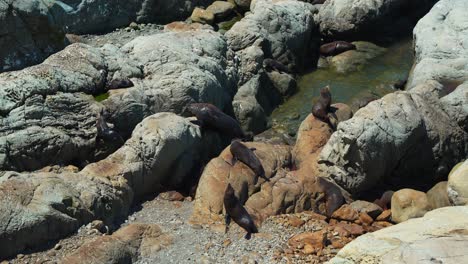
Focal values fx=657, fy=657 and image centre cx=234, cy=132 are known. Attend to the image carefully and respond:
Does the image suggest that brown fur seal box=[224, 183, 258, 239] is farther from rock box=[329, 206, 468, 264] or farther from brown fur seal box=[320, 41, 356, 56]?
brown fur seal box=[320, 41, 356, 56]

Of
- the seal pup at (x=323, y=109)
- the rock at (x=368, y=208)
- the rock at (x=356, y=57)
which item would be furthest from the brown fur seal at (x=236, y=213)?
the rock at (x=356, y=57)

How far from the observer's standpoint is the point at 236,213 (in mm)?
15422

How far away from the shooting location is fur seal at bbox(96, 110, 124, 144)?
1798cm

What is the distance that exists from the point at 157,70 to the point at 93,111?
290 centimetres

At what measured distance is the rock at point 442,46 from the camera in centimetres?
2066

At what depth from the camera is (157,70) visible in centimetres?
2045

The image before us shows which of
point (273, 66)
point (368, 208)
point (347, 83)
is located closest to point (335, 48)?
point (347, 83)

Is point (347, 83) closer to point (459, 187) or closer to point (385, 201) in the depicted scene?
point (385, 201)

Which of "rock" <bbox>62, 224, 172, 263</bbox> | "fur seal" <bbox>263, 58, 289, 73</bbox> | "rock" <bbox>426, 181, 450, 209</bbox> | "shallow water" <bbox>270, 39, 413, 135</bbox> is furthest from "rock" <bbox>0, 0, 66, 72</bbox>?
"rock" <bbox>426, 181, 450, 209</bbox>

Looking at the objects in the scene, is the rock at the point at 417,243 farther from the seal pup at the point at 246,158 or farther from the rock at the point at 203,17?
the rock at the point at 203,17

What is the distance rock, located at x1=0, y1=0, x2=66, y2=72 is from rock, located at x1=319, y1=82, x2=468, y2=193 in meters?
9.14

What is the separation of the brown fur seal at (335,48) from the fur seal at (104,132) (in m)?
11.6

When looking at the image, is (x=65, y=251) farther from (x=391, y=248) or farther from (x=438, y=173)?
(x=438, y=173)

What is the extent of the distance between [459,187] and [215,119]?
7738mm
